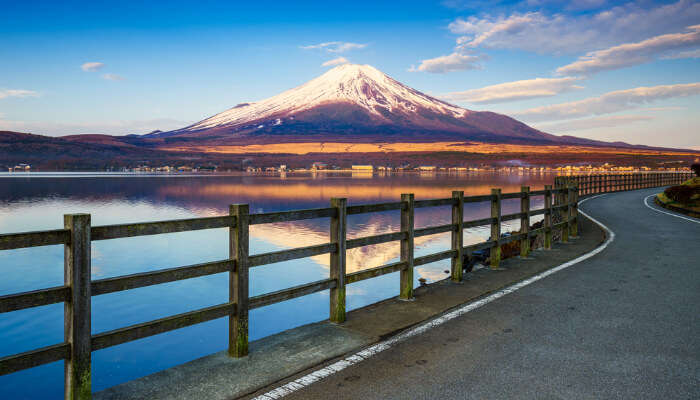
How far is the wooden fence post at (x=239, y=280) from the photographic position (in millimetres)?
4965

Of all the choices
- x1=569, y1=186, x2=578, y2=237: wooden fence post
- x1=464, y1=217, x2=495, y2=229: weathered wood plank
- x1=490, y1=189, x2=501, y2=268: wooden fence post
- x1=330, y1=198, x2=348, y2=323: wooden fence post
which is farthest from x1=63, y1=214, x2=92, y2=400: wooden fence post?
x1=569, y1=186, x2=578, y2=237: wooden fence post

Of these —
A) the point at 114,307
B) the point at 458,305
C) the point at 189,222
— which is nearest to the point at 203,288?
the point at 114,307

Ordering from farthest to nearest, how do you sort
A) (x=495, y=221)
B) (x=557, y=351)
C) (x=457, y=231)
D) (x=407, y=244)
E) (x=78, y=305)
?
(x=495, y=221) → (x=457, y=231) → (x=407, y=244) → (x=557, y=351) → (x=78, y=305)

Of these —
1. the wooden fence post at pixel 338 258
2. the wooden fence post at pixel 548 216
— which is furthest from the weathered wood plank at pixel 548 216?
the wooden fence post at pixel 338 258

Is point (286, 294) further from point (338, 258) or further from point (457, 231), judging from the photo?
point (457, 231)

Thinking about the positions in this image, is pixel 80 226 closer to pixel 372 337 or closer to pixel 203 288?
pixel 372 337

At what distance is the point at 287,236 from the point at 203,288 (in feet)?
47.4

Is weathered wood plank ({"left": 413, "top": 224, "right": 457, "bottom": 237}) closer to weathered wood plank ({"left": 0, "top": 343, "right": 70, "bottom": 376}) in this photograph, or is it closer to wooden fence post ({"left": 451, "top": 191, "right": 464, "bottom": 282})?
wooden fence post ({"left": 451, "top": 191, "right": 464, "bottom": 282})

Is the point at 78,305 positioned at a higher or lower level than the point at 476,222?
lower

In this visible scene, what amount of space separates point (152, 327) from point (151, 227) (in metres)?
0.84

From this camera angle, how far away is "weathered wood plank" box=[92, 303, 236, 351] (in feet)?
13.5

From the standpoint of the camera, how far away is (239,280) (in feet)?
16.5

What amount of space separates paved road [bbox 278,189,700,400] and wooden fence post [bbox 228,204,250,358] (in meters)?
1.01

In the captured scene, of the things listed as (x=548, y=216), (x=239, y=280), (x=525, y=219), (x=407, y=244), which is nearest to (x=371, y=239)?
(x=407, y=244)
